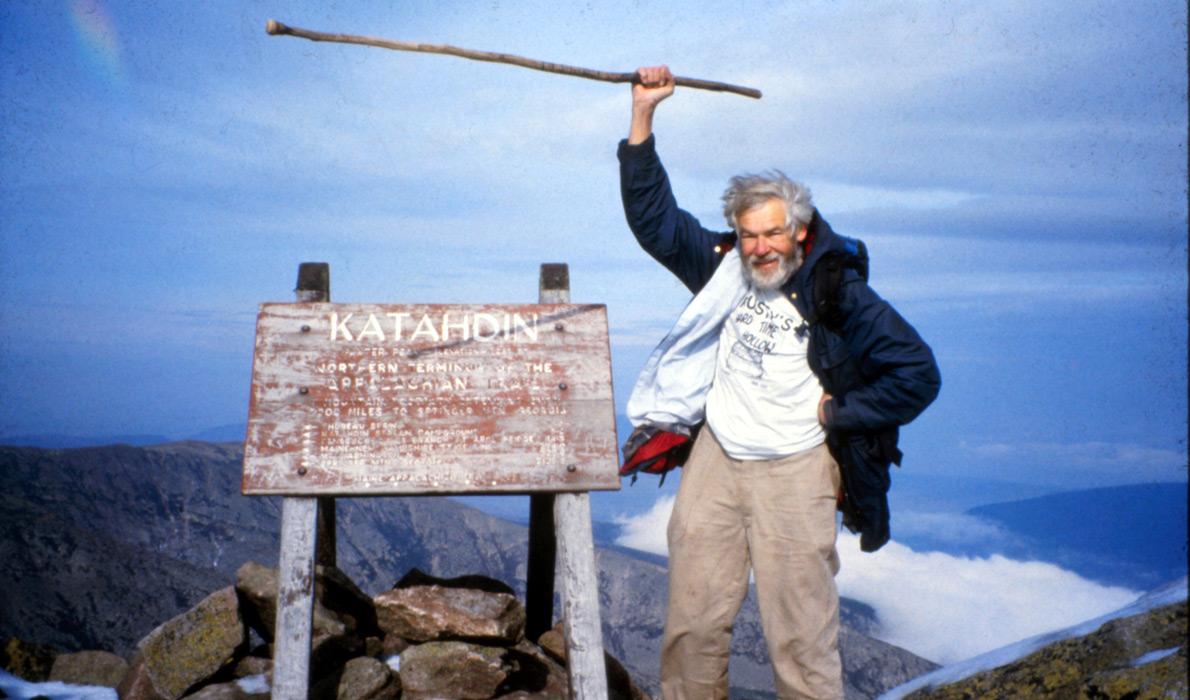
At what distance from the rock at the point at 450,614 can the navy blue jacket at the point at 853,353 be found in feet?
9.85

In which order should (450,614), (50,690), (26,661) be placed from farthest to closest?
(26,661), (50,690), (450,614)

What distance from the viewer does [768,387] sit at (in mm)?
4996

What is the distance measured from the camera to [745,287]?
5.17 m

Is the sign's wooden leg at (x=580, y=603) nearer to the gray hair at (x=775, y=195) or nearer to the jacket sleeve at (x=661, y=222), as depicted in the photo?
the jacket sleeve at (x=661, y=222)

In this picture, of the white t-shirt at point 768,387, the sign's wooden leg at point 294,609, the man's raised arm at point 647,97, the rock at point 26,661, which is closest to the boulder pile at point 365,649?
the sign's wooden leg at point 294,609

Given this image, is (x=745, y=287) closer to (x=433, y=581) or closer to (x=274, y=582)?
(x=433, y=581)

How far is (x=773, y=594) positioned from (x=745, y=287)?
1818 millimetres

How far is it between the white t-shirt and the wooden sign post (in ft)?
3.04

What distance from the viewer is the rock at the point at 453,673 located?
6.46m

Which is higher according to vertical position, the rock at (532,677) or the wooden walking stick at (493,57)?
the wooden walking stick at (493,57)

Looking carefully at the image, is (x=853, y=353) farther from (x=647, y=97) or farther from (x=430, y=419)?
(x=430, y=419)

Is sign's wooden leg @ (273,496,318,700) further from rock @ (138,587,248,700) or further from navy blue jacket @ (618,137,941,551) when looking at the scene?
navy blue jacket @ (618,137,941,551)

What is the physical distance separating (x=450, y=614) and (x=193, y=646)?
200 cm

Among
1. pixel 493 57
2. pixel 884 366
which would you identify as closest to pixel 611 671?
pixel 884 366
